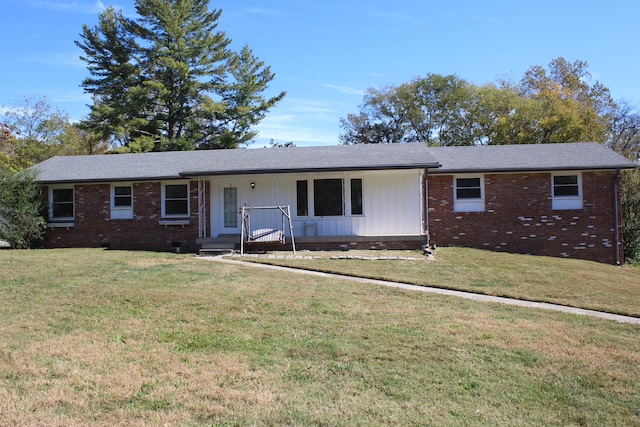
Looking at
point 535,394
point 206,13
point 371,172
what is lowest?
point 535,394

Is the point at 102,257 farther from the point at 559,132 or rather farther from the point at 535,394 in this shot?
the point at 559,132

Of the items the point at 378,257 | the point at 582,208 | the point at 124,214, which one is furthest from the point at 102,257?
the point at 582,208

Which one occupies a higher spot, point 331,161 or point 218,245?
point 331,161

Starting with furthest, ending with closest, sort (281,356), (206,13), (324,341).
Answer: (206,13), (324,341), (281,356)

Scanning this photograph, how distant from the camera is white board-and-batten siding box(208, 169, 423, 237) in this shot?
15023 millimetres

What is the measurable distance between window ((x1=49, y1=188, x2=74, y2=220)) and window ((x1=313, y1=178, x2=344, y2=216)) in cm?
906

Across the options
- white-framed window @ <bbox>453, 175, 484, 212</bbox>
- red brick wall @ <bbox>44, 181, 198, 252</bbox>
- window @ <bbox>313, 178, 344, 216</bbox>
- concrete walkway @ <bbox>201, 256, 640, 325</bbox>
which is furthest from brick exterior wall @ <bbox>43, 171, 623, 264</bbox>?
concrete walkway @ <bbox>201, 256, 640, 325</bbox>

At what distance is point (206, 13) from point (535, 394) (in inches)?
1341

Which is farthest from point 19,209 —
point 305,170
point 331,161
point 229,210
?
point 331,161

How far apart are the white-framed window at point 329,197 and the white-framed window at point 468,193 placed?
132 inches

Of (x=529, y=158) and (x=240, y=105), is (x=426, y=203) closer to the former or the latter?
(x=529, y=158)

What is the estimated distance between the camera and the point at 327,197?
610 inches

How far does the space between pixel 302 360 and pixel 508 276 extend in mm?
6575

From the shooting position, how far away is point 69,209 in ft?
57.1
